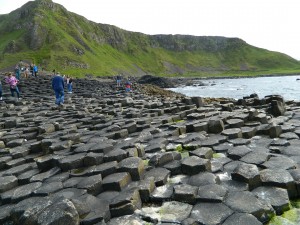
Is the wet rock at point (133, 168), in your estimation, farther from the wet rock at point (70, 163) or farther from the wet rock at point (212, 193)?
the wet rock at point (212, 193)

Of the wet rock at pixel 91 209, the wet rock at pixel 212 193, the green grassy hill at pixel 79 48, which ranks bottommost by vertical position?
the wet rock at pixel 91 209

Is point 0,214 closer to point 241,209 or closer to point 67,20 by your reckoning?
point 241,209

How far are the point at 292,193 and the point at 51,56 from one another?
91.3m

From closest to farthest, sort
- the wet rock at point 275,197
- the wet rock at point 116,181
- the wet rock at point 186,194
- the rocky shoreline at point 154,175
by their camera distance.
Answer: the rocky shoreline at point 154,175 → the wet rock at point 275,197 → the wet rock at point 186,194 → the wet rock at point 116,181

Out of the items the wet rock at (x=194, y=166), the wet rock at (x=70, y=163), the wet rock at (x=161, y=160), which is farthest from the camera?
the wet rock at (x=70, y=163)

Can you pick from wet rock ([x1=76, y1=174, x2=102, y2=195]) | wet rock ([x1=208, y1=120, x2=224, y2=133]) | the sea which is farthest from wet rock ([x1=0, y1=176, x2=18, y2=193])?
the sea

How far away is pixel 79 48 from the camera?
108m

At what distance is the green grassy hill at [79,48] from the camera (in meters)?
91.5

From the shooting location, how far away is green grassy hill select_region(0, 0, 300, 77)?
3601 inches

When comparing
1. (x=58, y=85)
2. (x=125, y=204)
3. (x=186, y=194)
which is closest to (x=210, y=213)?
(x=186, y=194)

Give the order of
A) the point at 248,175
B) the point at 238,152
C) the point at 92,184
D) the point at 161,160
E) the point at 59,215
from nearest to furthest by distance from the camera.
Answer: the point at 59,215 < the point at 248,175 < the point at 92,184 < the point at 161,160 < the point at 238,152

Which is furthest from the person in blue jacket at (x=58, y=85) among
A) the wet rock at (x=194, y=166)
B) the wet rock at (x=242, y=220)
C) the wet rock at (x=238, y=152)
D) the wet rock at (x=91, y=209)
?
the wet rock at (x=242, y=220)

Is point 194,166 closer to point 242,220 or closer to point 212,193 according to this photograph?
point 212,193

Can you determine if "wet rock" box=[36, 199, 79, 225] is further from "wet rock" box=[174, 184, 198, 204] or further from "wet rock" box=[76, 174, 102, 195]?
"wet rock" box=[174, 184, 198, 204]
